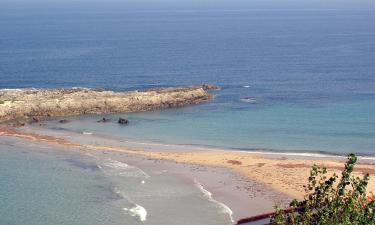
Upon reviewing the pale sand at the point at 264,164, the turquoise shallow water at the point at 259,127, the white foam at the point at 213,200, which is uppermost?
the turquoise shallow water at the point at 259,127

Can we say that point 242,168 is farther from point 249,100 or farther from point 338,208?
point 338,208

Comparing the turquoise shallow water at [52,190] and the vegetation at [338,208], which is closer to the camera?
the vegetation at [338,208]

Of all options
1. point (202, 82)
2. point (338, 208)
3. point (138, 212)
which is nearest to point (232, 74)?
point (202, 82)

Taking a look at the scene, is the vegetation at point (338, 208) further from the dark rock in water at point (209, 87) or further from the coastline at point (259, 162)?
the dark rock in water at point (209, 87)

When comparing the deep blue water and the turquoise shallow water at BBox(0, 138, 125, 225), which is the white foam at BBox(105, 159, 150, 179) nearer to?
the turquoise shallow water at BBox(0, 138, 125, 225)

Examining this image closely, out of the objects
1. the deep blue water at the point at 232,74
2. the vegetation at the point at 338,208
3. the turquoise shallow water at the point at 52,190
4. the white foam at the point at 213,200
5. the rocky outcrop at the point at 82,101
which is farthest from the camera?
the rocky outcrop at the point at 82,101

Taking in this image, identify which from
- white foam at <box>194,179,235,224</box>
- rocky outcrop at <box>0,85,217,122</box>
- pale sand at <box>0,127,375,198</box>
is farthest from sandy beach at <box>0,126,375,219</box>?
rocky outcrop at <box>0,85,217,122</box>

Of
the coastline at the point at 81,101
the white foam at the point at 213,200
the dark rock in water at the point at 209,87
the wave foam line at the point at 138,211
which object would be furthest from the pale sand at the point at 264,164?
the dark rock in water at the point at 209,87
